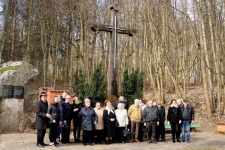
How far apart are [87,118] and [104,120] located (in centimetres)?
69

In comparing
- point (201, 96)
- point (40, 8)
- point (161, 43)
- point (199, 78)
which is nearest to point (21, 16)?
point (40, 8)

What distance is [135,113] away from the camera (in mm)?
9242

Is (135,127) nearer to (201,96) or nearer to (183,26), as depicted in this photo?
(201,96)

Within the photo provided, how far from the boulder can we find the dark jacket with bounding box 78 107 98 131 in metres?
3.75

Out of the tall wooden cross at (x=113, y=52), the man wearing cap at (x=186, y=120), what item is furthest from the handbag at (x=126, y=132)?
the man wearing cap at (x=186, y=120)

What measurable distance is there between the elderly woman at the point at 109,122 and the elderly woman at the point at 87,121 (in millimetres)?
416

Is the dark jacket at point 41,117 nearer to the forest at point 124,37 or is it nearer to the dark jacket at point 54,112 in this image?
the dark jacket at point 54,112

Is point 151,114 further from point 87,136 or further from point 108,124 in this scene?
point 87,136

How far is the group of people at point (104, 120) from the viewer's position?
8.04 meters

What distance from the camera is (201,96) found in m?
21.3

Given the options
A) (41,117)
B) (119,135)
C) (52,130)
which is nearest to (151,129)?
(119,135)

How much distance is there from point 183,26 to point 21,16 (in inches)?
582

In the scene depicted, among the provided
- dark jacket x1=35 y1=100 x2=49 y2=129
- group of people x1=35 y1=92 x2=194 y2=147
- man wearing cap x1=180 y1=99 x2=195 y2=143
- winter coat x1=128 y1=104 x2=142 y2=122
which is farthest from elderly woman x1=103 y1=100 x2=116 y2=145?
man wearing cap x1=180 y1=99 x2=195 y2=143

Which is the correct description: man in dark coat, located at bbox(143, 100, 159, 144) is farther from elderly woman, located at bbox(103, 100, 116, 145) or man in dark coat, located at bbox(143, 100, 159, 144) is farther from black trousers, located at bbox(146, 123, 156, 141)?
elderly woman, located at bbox(103, 100, 116, 145)
